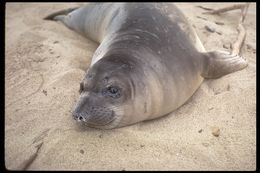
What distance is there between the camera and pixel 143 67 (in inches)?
102

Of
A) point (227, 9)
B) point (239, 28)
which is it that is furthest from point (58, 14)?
point (239, 28)

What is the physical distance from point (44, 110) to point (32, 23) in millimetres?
2080

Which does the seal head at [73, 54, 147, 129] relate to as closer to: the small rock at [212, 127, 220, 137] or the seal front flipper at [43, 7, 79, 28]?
the small rock at [212, 127, 220, 137]

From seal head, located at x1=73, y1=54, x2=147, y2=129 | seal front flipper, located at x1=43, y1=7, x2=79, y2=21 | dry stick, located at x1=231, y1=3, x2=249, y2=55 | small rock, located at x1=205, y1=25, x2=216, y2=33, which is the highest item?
seal head, located at x1=73, y1=54, x2=147, y2=129

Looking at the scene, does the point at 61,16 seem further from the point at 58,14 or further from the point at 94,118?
the point at 94,118

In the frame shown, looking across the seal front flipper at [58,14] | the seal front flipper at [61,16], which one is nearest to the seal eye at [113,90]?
the seal front flipper at [61,16]

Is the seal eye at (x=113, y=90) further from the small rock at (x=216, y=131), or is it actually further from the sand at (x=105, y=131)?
the small rock at (x=216, y=131)

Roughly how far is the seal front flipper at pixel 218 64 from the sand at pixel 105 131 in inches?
2.3

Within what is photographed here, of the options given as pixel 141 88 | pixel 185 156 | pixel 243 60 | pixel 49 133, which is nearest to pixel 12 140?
pixel 49 133

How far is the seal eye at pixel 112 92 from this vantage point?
2410 millimetres

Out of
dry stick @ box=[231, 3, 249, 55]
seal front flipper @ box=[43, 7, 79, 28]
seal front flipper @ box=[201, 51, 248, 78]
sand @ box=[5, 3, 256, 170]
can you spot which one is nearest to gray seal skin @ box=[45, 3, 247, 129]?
seal front flipper @ box=[201, 51, 248, 78]

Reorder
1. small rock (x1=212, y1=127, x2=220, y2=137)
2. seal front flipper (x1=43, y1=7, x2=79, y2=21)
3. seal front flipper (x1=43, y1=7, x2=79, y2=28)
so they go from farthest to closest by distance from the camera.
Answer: seal front flipper (x1=43, y1=7, x2=79, y2=21)
seal front flipper (x1=43, y1=7, x2=79, y2=28)
small rock (x1=212, y1=127, x2=220, y2=137)

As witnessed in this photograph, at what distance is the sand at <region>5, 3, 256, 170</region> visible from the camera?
7.48 feet

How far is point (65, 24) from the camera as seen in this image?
4.56 m
